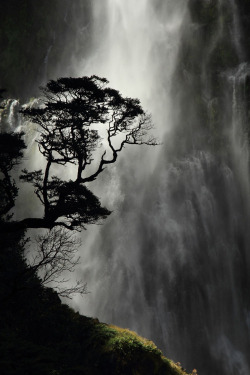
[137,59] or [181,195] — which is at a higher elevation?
[137,59]

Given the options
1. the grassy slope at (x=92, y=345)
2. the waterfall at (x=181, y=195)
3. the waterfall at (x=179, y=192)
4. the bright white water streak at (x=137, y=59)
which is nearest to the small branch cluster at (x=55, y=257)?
the grassy slope at (x=92, y=345)

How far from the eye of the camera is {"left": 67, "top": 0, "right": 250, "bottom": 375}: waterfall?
84.4 ft

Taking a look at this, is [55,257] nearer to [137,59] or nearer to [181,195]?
[181,195]

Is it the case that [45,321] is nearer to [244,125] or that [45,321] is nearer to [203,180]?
[203,180]

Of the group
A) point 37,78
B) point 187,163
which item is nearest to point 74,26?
point 37,78

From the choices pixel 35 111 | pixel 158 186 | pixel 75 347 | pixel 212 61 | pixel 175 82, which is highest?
pixel 212 61

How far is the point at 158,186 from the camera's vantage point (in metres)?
32.1

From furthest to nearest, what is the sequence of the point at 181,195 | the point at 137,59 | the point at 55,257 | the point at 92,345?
the point at 137,59
the point at 181,195
the point at 92,345
the point at 55,257

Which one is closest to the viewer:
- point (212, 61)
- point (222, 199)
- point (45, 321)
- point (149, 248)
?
point (45, 321)

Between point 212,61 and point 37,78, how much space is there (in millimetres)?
24597

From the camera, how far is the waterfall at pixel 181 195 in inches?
1013

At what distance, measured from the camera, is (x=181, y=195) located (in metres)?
31.5

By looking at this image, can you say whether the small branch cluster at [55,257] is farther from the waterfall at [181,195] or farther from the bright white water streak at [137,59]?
the bright white water streak at [137,59]

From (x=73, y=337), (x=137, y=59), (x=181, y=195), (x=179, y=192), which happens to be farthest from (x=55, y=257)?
(x=137, y=59)
